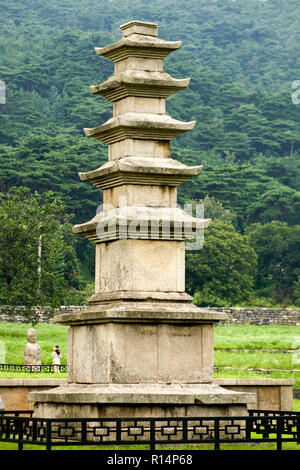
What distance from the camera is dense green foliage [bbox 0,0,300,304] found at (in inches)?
2970

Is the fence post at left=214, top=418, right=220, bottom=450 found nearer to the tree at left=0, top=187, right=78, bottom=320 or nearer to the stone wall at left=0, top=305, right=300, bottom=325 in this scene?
the tree at left=0, top=187, right=78, bottom=320

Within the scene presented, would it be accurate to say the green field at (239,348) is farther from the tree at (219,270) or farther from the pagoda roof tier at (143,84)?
the pagoda roof tier at (143,84)

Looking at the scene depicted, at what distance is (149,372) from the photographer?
56.7 ft

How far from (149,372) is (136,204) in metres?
3.13

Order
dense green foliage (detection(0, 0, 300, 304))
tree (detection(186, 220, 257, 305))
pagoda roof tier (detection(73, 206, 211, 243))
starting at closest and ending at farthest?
1. pagoda roof tier (detection(73, 206, 211, 243))
2. tree (detection(186, 220, 257, 305))
3. dense green foliage (detection(0, 0, 300, 304))

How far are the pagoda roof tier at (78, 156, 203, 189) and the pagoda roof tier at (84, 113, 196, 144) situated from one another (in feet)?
1.51

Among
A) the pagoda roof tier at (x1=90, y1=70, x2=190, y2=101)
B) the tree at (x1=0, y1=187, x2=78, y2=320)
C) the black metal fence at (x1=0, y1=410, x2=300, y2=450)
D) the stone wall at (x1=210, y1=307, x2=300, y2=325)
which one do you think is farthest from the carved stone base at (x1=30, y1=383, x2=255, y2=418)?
the stone wall at (x1=210, y1=307, x2=300, y2=325)

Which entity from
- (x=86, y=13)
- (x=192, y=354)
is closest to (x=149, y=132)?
(x=192, y=354)

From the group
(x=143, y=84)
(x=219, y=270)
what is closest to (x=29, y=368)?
(x=143, y=84)

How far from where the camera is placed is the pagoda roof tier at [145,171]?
1820cm

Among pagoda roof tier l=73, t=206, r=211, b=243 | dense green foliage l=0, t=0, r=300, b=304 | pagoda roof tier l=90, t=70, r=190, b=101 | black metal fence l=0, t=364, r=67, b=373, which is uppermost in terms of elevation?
dense green foliage l=0, t=0, r=300, b=304

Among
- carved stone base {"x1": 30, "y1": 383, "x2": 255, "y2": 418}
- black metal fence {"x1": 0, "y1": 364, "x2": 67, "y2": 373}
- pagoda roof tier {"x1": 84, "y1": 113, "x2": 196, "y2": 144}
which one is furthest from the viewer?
black metal fence {"x1": 0, "y1": 364, "x2": 67, "y2": 373}

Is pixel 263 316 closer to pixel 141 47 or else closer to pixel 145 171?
pixel 141 47

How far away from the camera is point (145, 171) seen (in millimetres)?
18250
